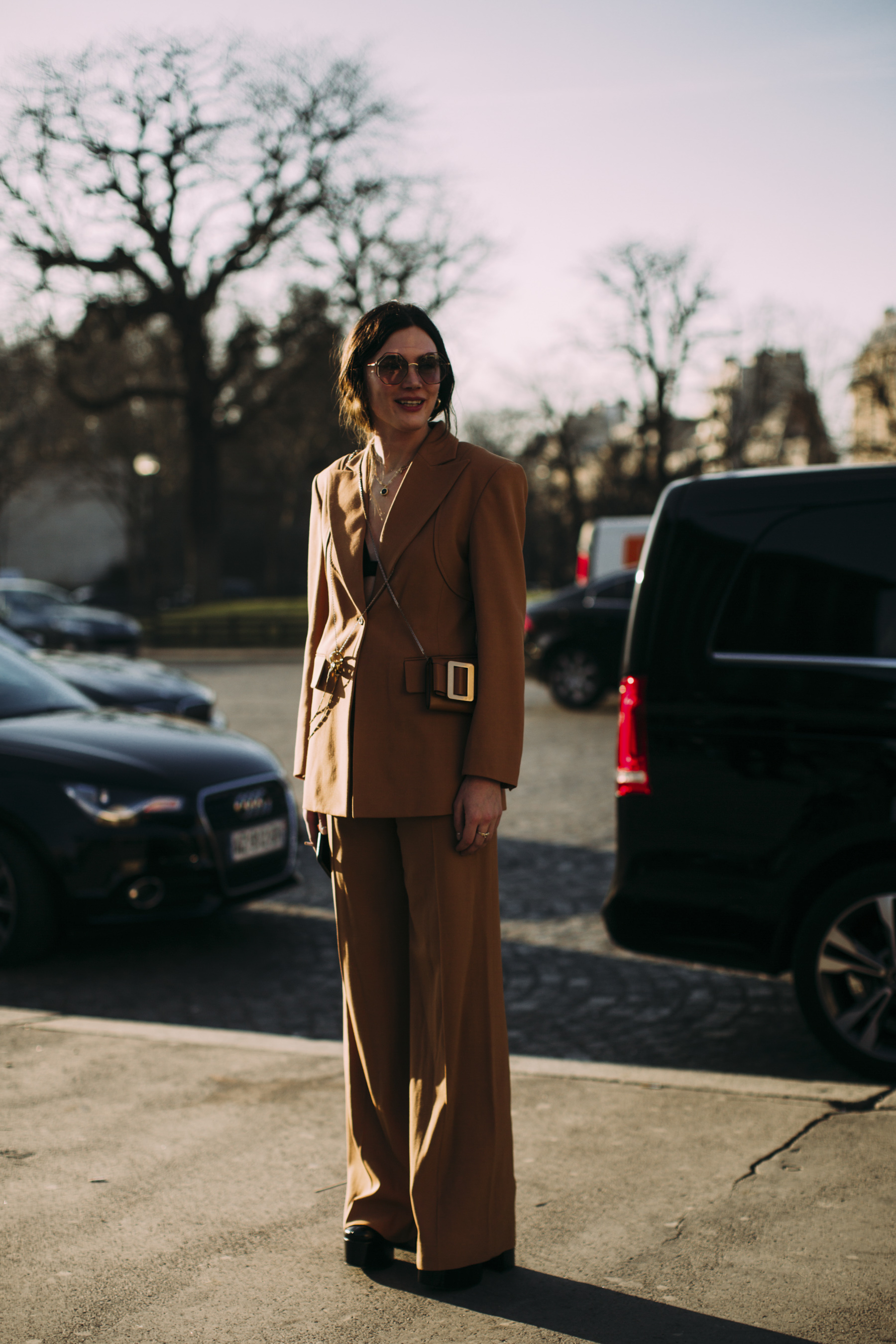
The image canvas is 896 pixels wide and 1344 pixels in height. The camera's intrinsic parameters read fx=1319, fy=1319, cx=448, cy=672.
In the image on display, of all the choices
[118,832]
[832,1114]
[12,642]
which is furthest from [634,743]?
[12,642]

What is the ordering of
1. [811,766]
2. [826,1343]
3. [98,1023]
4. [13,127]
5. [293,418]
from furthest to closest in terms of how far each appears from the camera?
[293,418]
[13,127]
[98,1023]
[811,766]
[826,1343]

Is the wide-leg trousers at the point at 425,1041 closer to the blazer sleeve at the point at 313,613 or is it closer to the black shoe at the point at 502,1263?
the black shoe at the point at 502,1263

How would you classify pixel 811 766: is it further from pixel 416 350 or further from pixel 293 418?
pixel 293 418

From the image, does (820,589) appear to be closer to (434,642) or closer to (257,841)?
(434,642)

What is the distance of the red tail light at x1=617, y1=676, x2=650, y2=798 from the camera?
4207 mm

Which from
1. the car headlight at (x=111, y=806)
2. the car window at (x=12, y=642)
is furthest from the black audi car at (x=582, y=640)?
A: the car headlight at (x=111, y=806)

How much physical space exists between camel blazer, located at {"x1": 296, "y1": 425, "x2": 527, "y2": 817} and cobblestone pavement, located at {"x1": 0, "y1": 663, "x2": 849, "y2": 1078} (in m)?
2.08

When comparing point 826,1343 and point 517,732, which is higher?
point 517,732

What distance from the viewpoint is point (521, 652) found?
8.98 feet

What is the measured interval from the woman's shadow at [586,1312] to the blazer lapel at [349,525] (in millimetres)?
1430

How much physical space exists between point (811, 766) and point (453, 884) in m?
1.70

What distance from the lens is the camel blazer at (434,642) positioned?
2672mm

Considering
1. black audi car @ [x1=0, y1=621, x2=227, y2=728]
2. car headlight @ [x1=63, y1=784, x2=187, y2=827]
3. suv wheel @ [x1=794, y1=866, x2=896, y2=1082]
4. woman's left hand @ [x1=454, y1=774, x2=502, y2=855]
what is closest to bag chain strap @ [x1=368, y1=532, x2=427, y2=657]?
woman's left hand @ [x1=454, y1=774, x2=502, y2=855]

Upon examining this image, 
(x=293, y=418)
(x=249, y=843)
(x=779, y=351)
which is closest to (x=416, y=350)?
(x=249, y=843)
